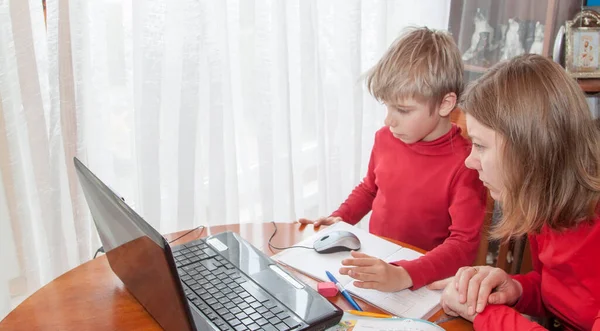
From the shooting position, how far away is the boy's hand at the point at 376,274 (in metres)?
1.12

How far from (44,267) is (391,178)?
0.94 meters

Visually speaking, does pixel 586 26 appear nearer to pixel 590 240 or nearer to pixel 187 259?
pixel 590 240

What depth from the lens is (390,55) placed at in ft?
4.83

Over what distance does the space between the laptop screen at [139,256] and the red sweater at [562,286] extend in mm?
524

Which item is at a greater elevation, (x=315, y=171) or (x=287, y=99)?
(x=287, y=99)

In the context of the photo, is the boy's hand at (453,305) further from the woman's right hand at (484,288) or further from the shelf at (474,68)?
the shelf at (474,68)

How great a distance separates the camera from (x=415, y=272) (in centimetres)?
116

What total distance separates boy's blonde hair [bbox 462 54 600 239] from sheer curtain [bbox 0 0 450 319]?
2.47 feet

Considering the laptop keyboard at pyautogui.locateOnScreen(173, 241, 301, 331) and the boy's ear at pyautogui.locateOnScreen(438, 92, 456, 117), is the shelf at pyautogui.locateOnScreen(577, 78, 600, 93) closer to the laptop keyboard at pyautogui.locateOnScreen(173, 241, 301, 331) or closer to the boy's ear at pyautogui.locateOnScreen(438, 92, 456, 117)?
the boy's ear at pyautogui.locateOnScreen(438, 92, 456, 117)

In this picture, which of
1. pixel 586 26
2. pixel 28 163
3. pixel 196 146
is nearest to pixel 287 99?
pixel 196 146

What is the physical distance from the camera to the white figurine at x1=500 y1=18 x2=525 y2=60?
2.51 meters

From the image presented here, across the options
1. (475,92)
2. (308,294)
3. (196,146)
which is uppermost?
(475,92)

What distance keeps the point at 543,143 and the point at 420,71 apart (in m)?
0.44

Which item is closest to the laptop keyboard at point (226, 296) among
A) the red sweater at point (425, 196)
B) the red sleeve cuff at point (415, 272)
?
the red sleeve cuff at point (415, 272)
